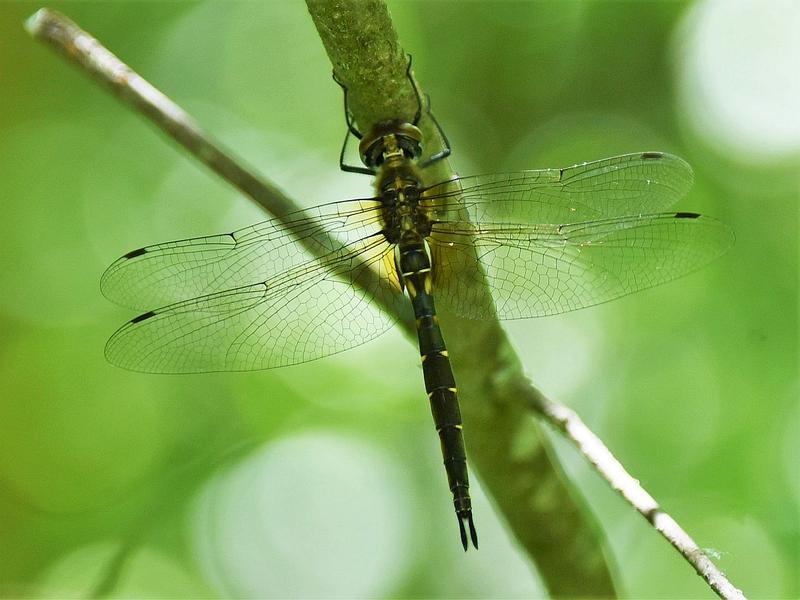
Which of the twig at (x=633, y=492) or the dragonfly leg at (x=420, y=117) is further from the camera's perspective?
the dragonfly leg at (x=420, y=117)

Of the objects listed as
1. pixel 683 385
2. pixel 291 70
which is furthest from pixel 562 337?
pixel 291 70

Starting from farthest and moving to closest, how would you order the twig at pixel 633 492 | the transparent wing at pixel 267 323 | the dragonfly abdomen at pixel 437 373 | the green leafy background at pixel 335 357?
the green leafy background at pixel 335 357 → the transparent wing at pixel 267 323 → the dragonfly abdomen at pixel 437 373 → the twig at pixel 633 492

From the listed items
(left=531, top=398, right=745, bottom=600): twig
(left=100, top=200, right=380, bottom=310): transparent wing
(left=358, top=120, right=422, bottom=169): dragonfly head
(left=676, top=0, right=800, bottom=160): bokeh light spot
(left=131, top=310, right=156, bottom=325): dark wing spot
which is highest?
(left=676, top=0, right=800, bottom=160): bokeh light spot

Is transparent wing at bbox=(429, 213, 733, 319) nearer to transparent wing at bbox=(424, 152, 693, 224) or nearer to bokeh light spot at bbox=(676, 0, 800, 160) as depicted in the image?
transparent wing at bbox=(424, 152, 693, 224)

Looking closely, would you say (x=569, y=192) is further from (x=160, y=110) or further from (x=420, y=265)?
(x=160, y=110)

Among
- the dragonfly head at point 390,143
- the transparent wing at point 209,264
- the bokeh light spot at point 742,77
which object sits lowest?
the transparent wing at point 209,264

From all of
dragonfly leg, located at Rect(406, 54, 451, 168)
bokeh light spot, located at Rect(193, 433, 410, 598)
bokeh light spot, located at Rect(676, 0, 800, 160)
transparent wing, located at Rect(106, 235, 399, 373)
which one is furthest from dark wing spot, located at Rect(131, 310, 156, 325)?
bokeh light spot, located at Rect(676, 0, 800, 160)

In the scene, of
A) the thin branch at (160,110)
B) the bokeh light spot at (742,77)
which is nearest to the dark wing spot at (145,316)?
the thin branch at (160,110)

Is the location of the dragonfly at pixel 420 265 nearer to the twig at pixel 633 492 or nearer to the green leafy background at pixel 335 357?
the twig at pixel 633 492
